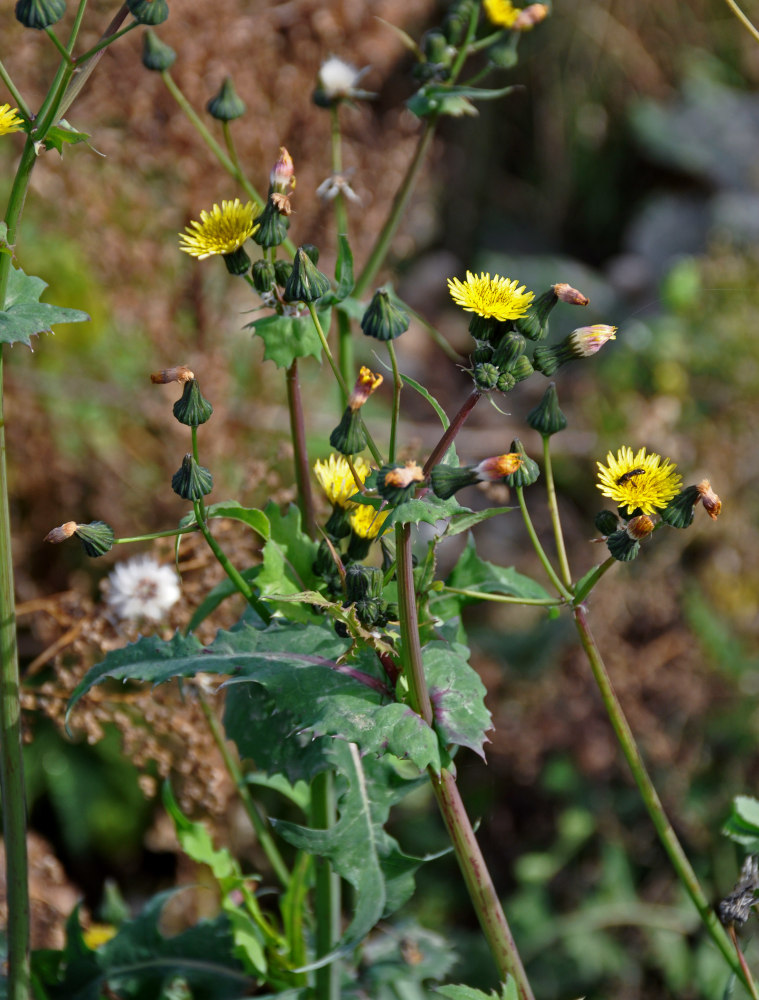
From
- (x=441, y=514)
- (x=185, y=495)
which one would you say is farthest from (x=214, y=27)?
(x=441, y=514)

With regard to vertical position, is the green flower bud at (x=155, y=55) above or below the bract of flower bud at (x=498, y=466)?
above

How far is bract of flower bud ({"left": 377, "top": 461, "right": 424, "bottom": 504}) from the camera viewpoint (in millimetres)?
748

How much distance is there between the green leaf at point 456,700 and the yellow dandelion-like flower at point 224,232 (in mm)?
456

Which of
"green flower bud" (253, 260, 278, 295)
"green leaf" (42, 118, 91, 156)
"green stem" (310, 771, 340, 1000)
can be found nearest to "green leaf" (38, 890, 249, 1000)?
"green stem" (310, 771, 340, 1000)

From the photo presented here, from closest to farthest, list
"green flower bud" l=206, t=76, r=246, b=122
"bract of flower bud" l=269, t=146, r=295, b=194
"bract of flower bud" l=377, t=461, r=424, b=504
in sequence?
1. "bract of flower bud" l=377, t=461, r=424, b=504
2. "bract of flower bud" l=269, t=146, r=295, b=194
3. "green flower bud" l=206, t=76, r=246, b=122

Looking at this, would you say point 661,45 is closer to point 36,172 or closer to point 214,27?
A: point 214,27

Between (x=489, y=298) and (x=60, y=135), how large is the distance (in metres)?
0.42

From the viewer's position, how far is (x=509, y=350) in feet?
2.70

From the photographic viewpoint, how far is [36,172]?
2453 mm

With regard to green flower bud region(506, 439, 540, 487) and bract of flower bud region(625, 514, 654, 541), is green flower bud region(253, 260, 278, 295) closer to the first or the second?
green flower bud region(506, 439, 540, 487)

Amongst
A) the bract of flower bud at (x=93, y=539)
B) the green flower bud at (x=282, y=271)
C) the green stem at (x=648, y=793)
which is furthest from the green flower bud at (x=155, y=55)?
the green stem at (x=648, y=793)

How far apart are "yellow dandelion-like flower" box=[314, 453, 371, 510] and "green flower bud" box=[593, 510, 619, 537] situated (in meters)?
0.24

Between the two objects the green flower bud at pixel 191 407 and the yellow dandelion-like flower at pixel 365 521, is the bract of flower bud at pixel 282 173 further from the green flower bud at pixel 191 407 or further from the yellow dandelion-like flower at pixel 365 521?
the yellow dandelion-like flower at pixel 365 521

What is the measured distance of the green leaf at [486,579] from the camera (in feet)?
3.54
